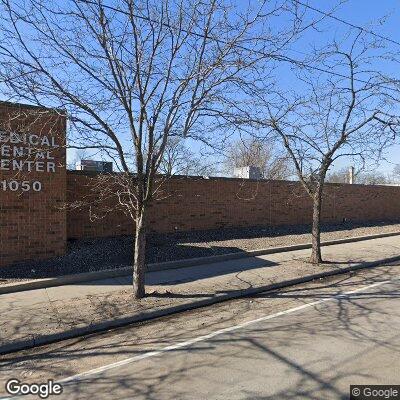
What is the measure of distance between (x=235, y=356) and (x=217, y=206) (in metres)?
10.4

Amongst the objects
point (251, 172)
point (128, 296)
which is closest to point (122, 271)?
point (128, 296)

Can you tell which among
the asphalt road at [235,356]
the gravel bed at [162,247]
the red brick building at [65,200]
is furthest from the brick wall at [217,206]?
the asphalt road at [235,356]

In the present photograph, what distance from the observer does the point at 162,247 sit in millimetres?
11258

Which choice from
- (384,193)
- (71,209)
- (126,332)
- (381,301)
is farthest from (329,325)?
(384,193)

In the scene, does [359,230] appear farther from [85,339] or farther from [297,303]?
[85,339]

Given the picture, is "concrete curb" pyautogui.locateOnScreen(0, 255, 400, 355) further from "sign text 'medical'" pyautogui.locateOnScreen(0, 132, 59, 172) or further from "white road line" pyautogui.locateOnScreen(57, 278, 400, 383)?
"sign text 'medical'" pyautogui.locateOnScreen(0, 132, 59, 172)
